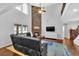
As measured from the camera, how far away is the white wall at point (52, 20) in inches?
79.7

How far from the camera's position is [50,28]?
209 cm

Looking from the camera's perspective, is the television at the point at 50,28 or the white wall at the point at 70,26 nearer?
the white wall at the point at 70,26

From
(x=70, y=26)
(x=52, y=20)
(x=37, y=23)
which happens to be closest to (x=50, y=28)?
(x=52, y=20)

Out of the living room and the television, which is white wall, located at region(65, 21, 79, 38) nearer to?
the living room

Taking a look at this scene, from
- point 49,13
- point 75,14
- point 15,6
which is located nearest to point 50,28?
point 49,13

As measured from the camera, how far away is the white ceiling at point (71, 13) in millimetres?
1931

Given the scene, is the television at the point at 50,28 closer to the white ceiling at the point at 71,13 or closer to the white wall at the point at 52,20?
the white wall at the point at 52,20

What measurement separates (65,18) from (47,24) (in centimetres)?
37

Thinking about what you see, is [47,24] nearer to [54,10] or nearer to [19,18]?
[54,10]

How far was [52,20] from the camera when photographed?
2064 mm

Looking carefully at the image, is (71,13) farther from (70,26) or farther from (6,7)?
(6,7)

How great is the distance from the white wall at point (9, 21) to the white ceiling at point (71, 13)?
0.73 m

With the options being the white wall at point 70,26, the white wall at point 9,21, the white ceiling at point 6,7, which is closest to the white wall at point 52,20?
the white wall at point 70,26

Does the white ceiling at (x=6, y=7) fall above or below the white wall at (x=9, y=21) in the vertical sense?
above
